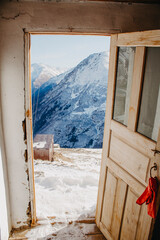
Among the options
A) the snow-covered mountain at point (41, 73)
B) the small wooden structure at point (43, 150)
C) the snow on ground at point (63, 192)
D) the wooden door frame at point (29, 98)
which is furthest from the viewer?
the snow-covered mountain at point (41, 73)

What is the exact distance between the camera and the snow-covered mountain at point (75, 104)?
36.2 feet

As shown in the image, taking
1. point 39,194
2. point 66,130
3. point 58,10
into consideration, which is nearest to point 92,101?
point 66,130

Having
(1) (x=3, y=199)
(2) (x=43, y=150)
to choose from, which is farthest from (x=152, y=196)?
(2) (x=43, y=150)

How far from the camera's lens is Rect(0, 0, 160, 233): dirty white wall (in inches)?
64.6

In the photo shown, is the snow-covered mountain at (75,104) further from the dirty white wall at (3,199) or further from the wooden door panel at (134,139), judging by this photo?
the wooden door panel at (134,139)

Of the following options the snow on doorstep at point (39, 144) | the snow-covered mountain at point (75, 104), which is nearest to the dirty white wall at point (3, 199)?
the snow on doorstep at point (39, 144)

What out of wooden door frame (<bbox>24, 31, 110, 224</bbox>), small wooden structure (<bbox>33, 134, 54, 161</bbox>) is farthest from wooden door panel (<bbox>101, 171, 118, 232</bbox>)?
small wooden structure (<bbox>33, 134, 54, 161</bbox>)

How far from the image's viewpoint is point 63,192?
3.04m

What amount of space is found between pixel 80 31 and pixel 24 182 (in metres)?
1.89

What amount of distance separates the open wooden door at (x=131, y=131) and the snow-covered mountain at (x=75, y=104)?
8.34 metres

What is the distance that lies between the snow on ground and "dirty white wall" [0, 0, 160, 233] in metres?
1.52

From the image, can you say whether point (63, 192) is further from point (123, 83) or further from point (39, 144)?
point (123, 83)

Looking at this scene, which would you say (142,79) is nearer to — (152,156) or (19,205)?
(152,156)

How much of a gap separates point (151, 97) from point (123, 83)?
37 cm
